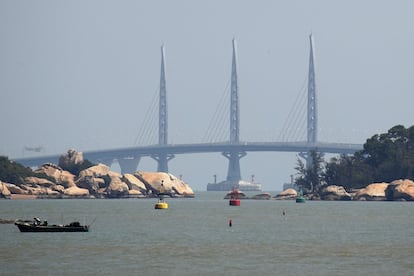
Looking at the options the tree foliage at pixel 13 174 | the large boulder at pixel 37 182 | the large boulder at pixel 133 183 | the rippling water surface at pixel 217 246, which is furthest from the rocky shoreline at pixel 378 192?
the rippling water surface at pixel 217 246

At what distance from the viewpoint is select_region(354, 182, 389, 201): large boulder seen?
150 metres

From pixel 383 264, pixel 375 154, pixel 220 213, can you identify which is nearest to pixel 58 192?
pixel 375 154

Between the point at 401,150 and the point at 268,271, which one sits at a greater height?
the point at 401,150

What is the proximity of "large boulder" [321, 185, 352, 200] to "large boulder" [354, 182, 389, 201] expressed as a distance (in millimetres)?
2991

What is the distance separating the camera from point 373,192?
493ft

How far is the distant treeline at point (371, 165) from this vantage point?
15575 cm

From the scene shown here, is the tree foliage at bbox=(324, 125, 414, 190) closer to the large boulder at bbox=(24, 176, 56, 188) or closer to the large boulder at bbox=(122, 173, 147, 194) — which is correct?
the large boulder at bbox=(122, 173, 147, 194)

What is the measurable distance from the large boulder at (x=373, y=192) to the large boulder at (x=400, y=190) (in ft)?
2.61

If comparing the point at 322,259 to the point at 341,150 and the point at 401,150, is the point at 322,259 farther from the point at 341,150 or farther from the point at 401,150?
the point at 341,150

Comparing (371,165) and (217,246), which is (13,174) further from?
(217,246)

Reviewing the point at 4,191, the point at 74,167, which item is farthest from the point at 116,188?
the point at 4,191

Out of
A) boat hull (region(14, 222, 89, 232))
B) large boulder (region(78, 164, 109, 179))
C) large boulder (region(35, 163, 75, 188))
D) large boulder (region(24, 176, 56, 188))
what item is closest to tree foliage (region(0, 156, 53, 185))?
large boulder (region(24, 176, 56, 188))

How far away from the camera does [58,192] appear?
166125 mm

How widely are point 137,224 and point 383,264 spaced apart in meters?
35.0
